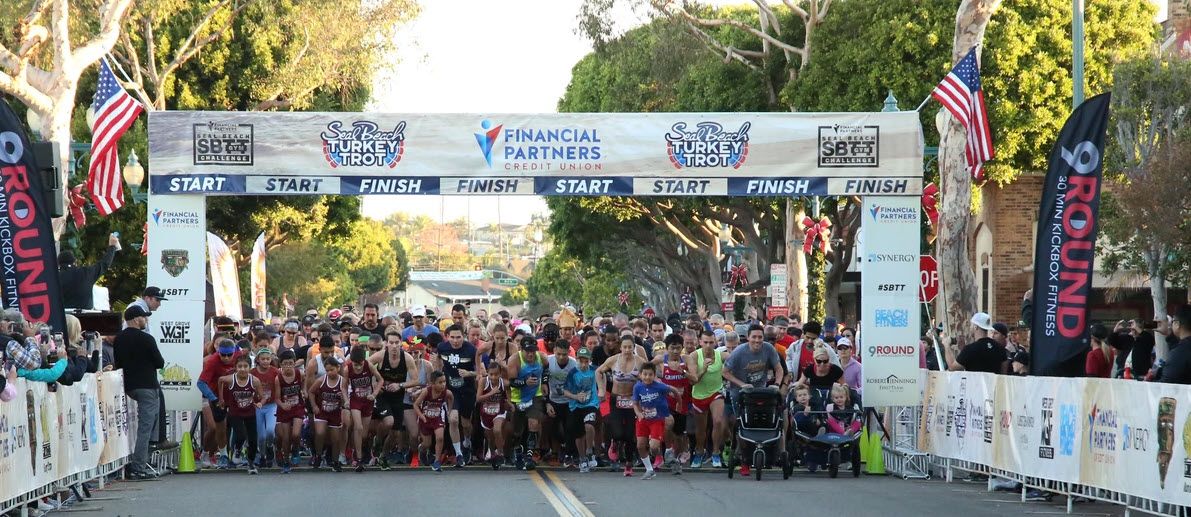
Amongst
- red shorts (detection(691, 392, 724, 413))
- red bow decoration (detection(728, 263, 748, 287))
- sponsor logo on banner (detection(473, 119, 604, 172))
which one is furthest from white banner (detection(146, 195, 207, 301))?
red bow decoration (detection(728, 263, 748, 287))

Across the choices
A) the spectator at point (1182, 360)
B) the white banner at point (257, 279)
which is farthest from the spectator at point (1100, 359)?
the white banner at point (257, 279)

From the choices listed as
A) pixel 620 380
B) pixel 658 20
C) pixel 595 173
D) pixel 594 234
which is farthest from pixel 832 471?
pixel 594 234

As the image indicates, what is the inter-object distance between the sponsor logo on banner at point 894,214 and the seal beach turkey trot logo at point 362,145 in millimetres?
5609

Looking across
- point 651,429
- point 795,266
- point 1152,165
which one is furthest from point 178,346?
point 795,266

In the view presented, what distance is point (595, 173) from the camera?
19.6 metres

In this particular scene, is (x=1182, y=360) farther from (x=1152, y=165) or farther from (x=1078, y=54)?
(x=1152, y=165)

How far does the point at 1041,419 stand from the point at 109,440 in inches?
371

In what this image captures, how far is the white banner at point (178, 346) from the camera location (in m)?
19.6

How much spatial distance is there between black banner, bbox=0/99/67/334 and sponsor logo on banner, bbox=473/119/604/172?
16.9 feet

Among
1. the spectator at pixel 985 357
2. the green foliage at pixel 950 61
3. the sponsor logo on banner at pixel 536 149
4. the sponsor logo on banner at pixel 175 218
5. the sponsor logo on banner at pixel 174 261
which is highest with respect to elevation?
the green foliage at pixel 950 61

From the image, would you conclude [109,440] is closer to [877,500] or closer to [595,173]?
[595,173]

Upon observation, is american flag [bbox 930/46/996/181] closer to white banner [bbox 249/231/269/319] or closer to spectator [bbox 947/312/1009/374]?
spectator [bbox 947/312/1009/374]

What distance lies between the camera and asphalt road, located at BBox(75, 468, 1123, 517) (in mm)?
14469

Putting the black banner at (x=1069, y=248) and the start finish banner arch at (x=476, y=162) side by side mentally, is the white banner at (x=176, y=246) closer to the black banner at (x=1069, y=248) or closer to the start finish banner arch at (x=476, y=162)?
the start finish banner arch at (x=476, y=162)
